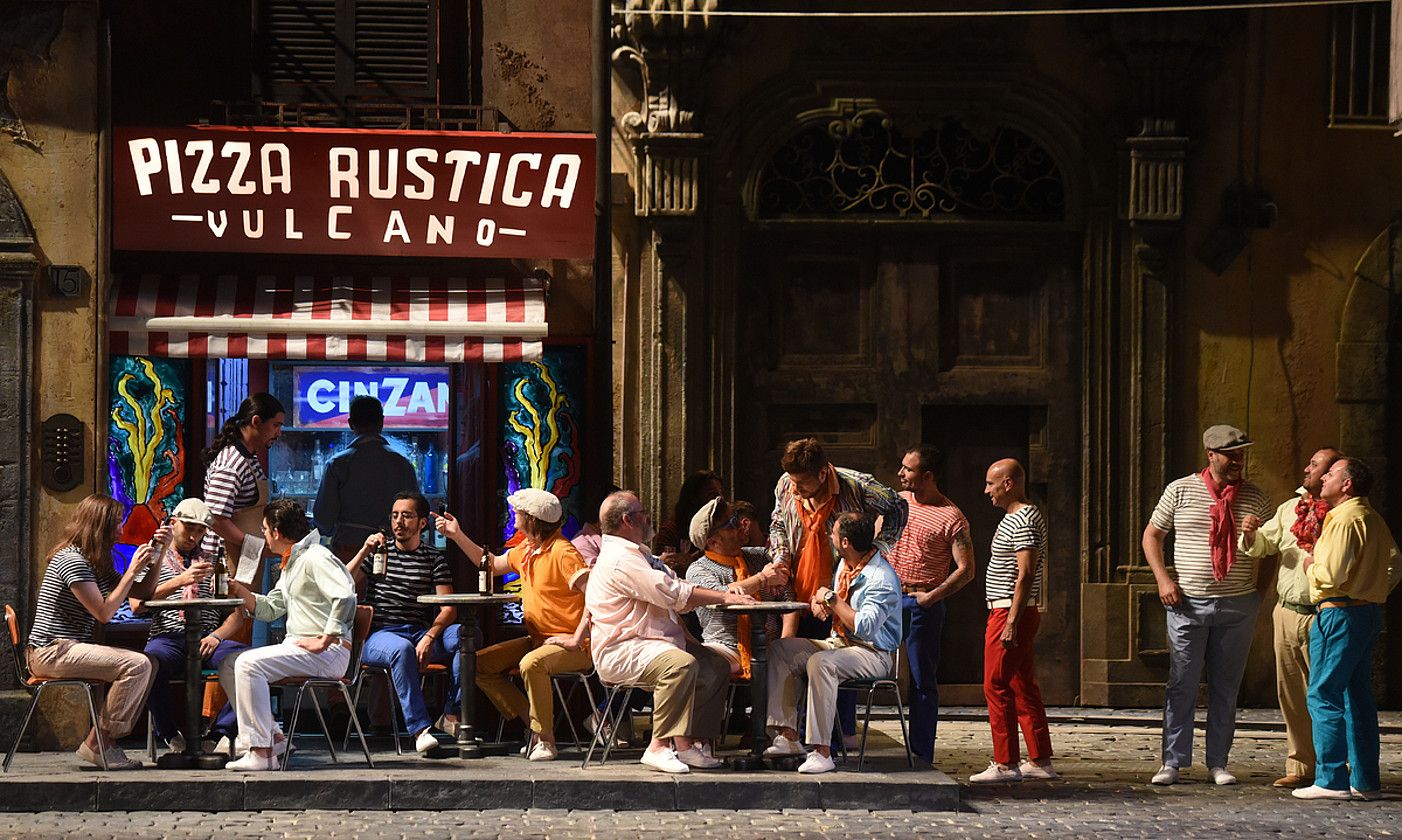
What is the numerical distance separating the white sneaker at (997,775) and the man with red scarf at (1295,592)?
1.39 m

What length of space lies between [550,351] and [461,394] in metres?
0.67

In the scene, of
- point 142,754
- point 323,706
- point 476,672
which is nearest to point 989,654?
point 476,672

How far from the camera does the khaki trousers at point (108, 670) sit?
10820mm

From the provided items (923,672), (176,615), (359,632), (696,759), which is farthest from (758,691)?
(176,615)

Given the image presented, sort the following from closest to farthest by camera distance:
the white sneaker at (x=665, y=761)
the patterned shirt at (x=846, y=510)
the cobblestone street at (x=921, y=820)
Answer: the cobblestone street at (x=921, y=820) < the white sneaker at (x=665, y=761) < the patterned shirt at (x=846, y=510)

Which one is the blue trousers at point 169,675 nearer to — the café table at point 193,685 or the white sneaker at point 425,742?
the café table at point 193,685

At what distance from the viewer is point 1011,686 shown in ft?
36.7

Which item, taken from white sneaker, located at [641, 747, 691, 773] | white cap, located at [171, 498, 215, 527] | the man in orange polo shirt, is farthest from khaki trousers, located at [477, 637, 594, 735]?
white cap, located at [171, 498, 215, 527]

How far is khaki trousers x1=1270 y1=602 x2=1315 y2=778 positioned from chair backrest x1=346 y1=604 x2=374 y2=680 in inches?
193

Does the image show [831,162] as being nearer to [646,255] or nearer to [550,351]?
[646,255]

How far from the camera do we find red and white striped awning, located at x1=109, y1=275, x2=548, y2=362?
12766mm

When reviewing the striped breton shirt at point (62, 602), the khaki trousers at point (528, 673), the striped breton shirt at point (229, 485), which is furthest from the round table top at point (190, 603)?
the khaki trousers at point (528, 673)

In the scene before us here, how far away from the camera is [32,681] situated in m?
10.9

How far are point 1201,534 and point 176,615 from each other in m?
5.56
